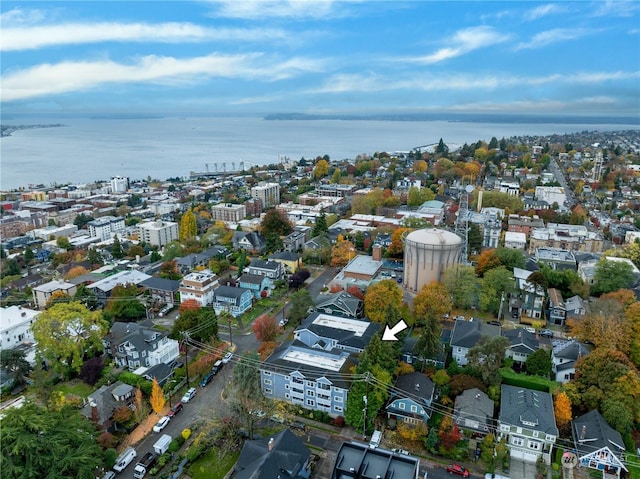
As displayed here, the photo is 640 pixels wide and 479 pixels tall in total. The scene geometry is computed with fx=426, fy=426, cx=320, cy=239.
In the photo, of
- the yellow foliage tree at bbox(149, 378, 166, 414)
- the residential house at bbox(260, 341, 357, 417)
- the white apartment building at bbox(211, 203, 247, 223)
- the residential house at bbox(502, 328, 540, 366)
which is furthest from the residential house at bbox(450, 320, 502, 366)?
the white apartment building at bbox(211, 203, 247, 223)

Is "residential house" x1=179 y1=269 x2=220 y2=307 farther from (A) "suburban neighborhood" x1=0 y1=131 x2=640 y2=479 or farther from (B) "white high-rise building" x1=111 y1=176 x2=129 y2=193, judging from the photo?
(B) "white high-rise building" x1=111 y1=176 x2=129 y2=193

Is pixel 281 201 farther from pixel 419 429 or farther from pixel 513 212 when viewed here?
pixel 419 429

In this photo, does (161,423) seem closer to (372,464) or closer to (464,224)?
(372,464)

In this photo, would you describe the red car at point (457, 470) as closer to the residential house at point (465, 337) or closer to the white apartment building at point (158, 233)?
the residential house at point (465, 337)

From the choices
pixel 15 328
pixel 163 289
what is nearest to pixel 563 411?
pixel 163 289

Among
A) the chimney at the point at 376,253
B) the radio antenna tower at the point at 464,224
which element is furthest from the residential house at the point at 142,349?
the radio antenna tower at the point at 464,224

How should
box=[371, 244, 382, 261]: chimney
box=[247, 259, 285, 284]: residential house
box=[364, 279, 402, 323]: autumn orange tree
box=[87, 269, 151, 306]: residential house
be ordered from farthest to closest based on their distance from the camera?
box=[371, 244, 382, 261]: chimney → box=[247, 259, 285, 284]: residential house → box=[87, 269, 151, 306]: residential house → box=[364, 279, 402, 323]: autumn orange tree

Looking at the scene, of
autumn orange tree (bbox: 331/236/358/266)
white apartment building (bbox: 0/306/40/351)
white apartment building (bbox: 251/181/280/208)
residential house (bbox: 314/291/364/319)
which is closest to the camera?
white apartment building (bbox: 0/306/40/351)

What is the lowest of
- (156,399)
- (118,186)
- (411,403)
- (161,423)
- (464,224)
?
(161,423)

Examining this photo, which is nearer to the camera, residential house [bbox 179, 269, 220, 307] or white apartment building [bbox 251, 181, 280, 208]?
residential house [bbox 179, 269, 220, 307]
